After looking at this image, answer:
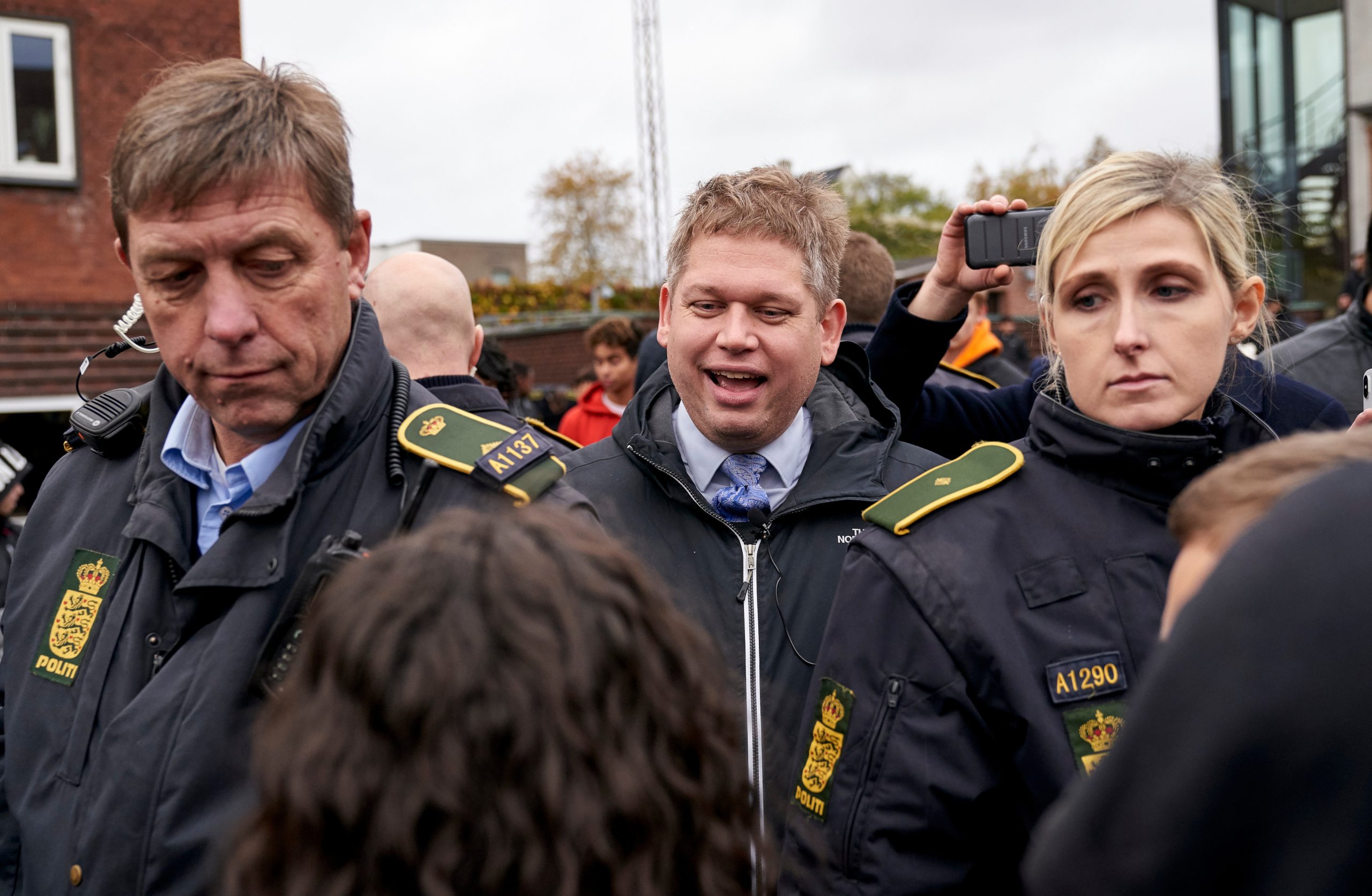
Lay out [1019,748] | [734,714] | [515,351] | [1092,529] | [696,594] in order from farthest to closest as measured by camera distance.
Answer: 1. [515,351]
2. [696,594]
3. [1092,529]
4. [1019,748]
5. [734,714]

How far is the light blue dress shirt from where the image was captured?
2730 millimetres

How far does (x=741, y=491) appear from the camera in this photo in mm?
2656

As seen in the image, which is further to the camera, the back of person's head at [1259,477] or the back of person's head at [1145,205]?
the back of person's head at [1145,205]

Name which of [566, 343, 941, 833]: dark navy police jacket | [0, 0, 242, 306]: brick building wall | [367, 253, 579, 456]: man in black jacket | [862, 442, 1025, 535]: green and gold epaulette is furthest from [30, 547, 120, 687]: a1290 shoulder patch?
[0, 0, 242, 306]: brick building wall

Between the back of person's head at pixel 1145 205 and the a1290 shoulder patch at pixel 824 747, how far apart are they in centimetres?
85

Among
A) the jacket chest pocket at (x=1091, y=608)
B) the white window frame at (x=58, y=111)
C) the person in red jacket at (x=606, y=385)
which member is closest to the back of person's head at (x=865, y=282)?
the jacket chest pocket at (x=1091, y=608)

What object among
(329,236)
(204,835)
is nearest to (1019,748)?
(204,835)

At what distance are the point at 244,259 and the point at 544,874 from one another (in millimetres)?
1263

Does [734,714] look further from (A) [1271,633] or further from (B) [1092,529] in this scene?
(B) [1092,529]

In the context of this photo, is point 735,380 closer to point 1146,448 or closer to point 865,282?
point 1146,448

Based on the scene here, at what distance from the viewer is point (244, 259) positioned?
73.7 inches

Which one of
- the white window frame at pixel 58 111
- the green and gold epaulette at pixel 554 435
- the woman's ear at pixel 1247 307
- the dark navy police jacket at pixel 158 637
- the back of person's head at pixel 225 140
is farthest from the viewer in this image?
the white window frame at pixel 58 111

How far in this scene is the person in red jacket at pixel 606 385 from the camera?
710 cm

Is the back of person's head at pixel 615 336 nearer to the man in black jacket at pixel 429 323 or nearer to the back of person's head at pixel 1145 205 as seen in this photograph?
the man in black jacket at pixel 429 323
